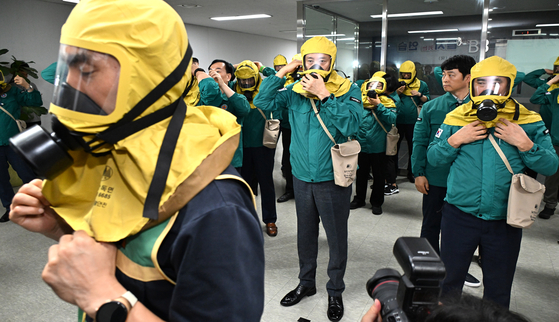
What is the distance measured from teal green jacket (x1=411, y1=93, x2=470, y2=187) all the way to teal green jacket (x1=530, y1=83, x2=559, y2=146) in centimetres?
218

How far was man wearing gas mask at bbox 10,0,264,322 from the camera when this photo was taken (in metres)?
0.68

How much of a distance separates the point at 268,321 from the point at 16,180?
5.20 metres

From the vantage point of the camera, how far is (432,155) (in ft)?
7.34

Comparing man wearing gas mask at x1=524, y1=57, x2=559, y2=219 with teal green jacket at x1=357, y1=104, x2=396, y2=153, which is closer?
man wearing gas mask at x1=524, y1=57, x2=559, y2=219

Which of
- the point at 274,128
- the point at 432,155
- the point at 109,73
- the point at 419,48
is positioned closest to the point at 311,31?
the point at 419,48

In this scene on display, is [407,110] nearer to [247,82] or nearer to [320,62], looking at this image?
[247,82]

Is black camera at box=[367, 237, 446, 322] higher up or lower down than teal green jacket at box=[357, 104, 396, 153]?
higher up

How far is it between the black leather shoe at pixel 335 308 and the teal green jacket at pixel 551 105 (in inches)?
128

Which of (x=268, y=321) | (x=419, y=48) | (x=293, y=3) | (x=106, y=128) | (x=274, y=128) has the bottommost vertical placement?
(x=268, y=321)

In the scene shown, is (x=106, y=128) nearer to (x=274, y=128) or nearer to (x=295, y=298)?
(x=295, y=298)

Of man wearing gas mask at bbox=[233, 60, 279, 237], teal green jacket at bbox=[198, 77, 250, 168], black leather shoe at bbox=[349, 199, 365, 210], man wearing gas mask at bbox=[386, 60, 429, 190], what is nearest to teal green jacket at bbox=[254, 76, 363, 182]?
teal green jacket at bbox=[198, 77, 250, 168]

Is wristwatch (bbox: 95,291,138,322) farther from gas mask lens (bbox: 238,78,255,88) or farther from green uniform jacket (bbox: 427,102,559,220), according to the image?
gas mask lens (bbox: 238,78,255,88)

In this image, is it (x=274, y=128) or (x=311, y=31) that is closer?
(x=274, y=128)

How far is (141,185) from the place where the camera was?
71 centimetres
